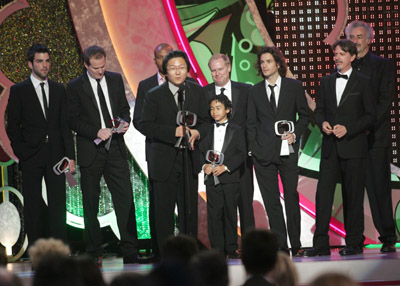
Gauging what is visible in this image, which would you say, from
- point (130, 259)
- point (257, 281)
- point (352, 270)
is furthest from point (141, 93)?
point (257, 281)

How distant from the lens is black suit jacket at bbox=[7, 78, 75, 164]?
5512mm

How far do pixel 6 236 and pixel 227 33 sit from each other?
304cm

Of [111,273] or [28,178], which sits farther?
[28,178]

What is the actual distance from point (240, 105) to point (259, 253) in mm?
3087

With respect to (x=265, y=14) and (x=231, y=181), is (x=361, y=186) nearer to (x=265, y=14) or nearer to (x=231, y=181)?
(x=231, y=181)

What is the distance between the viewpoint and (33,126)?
18.2 ft

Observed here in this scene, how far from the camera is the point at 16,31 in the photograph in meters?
6.77

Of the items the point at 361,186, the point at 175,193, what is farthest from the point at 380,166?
the point at 175,193

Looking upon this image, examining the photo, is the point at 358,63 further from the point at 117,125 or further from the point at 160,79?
the point at 117,125

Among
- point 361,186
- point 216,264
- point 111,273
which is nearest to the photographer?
point 216,264

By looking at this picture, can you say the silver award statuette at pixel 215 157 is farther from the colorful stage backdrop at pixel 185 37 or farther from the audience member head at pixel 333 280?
the audience member head at pixel 333 280

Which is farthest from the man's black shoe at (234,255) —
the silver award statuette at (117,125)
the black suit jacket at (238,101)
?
the silver award statuette at (117,125)

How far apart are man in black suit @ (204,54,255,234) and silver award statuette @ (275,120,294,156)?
395mm

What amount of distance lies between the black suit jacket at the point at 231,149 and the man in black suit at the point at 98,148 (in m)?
0.67
